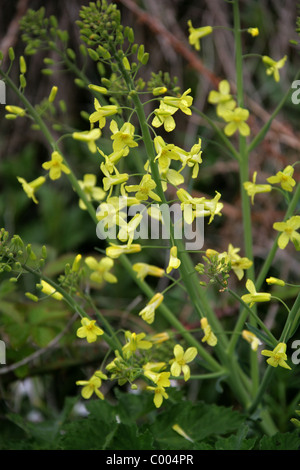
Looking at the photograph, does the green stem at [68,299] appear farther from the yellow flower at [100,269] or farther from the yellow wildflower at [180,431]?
the yellow wildflower at [180,431]

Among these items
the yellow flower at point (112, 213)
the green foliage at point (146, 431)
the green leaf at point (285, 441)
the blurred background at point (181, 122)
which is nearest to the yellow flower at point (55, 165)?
the yellow flower at point (112, 213)

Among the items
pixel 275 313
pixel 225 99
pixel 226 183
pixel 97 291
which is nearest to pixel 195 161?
pixel 225 99

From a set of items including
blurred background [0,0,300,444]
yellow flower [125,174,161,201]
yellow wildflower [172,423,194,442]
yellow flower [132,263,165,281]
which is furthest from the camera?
blurred background [0,0,300,444]

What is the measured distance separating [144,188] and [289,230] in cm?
31

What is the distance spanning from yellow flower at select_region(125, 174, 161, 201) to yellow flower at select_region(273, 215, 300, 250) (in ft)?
0.84

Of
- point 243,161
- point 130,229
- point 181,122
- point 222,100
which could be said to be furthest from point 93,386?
point 181,122

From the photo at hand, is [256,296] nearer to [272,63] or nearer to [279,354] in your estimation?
[279,354]

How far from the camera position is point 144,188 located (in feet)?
3.29

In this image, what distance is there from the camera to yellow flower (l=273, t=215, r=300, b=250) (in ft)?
3.51

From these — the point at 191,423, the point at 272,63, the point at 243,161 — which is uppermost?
the point at 272,63

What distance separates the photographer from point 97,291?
238 centimetres

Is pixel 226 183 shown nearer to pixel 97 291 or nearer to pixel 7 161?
pixel 97 291

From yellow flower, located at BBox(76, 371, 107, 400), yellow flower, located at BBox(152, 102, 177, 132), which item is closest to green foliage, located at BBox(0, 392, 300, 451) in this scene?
yellow flower, located at BBox(76, 371, 107, 400)

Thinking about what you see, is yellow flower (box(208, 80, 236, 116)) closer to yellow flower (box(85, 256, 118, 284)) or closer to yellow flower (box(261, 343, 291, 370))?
yellow flower (box(85, 256, 118, 284))
